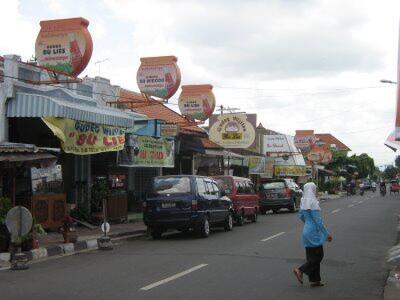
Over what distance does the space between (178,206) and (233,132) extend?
593 inches

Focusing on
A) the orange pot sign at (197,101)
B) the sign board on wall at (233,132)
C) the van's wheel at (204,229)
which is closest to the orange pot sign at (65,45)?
the van's wheel at (204,229)

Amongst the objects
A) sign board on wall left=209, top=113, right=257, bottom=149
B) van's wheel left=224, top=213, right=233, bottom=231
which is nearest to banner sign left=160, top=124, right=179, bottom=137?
van's wheel left=224, top=213, right=233, bottom=231

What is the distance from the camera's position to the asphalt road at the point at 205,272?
27.9 feet

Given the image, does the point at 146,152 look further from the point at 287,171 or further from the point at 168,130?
the point at 287,171

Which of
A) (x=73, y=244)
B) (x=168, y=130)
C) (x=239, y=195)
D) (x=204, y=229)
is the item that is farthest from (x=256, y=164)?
(x=73, y=244)

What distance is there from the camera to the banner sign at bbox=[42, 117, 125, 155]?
1622 cm

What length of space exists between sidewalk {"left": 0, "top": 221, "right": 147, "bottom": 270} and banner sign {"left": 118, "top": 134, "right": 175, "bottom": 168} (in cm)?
229

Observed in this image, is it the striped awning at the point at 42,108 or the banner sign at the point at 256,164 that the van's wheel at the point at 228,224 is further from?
the banner sign at the point at 256,164

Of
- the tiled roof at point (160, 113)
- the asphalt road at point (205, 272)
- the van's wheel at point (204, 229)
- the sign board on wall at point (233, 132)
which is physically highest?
the tiled roof at point (160, 113)

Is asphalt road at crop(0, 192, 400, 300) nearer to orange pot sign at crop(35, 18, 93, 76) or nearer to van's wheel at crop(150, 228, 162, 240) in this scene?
van's wheel at crop(150, 228, 162, 240)

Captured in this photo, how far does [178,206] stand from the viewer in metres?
16.2

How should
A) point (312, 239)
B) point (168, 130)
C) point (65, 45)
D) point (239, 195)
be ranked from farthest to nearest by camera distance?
point (168, 130) → point (239, 195) → point (65, 45) → point (312, 239)

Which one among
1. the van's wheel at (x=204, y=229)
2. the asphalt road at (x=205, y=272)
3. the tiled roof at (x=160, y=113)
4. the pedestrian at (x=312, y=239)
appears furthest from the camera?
the tiled roof at (x=160, y=113)

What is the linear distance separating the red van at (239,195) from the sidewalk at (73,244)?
11.2ft
